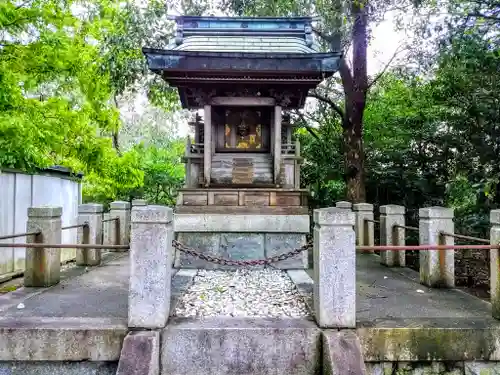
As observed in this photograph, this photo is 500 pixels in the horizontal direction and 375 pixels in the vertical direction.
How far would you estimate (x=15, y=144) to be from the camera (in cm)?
549

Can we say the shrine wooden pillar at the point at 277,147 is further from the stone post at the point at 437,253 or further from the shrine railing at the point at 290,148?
the stone post at the point at 437,253

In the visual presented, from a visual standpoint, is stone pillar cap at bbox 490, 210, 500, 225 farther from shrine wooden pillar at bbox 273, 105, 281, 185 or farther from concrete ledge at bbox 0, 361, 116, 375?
shrine wooden pillar at bbox 273, 105, 281, 185

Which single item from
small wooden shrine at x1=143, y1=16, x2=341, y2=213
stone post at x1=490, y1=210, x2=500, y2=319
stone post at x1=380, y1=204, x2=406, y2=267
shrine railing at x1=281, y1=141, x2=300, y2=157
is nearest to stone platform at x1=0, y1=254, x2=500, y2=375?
stone post at x1=490, y1=210, x2=500, y2=319

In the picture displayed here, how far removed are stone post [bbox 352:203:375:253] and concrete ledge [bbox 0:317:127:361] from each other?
6.92 meters

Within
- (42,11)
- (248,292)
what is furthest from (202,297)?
(42,11)

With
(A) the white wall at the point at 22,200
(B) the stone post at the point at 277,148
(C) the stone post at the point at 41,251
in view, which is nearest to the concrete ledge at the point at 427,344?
(C) the stone post at the point at 41,251

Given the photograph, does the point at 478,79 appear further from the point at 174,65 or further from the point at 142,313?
the point at 142,313

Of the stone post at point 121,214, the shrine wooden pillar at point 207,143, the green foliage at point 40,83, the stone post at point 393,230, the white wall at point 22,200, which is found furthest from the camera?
the stone post at point 121,214

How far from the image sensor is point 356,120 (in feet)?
38.4

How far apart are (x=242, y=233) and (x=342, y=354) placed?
4.31 meters

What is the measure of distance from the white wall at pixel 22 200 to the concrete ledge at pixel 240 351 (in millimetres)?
6335

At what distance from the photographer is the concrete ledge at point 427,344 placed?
391cm

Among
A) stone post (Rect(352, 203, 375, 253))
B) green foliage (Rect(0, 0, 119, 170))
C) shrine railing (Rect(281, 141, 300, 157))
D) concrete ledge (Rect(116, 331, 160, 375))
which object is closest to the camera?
concrete ledge (Rect(116, 331, 160, 375))

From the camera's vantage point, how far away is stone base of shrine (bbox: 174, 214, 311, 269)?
25.3 ft
